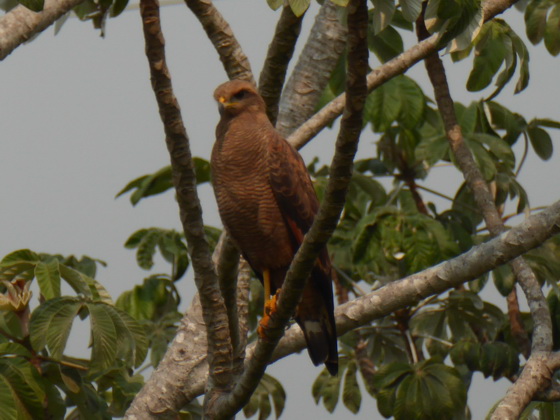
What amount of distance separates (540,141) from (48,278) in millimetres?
3019

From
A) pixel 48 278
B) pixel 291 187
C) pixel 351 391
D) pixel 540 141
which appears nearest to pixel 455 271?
pixel 291 187

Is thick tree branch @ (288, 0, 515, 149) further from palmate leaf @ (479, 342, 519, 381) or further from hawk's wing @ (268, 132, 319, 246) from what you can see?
palmate leaf @ (479, 342, 519, 381)

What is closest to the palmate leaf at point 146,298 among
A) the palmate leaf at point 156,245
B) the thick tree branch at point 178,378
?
the palmate leaf at point 156,245

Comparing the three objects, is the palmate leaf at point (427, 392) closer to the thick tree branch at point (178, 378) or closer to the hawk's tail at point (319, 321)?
the hawk's tail at point (319, 321)

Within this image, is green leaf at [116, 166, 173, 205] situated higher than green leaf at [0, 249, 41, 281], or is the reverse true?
green leaf at [116, 166, 173, 205]

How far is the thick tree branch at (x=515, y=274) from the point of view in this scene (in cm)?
357

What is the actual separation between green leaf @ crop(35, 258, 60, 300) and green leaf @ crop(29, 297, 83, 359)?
0.08 m

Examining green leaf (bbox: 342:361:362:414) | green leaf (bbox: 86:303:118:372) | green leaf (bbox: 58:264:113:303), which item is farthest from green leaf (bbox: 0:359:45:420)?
green leaf (bbox: 342:361:362:414)

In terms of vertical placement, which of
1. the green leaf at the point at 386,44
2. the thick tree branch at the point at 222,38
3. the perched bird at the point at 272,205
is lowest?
the perched bird at the point at 272,205

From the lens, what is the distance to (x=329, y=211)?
260 cm

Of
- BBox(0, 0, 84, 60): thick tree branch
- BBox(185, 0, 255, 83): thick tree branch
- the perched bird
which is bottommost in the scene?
the perched bird

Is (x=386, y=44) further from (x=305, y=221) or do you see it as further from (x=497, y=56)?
(x=305, y=221)

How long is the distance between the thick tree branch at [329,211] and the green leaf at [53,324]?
1.94ft

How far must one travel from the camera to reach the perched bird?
3990mm
